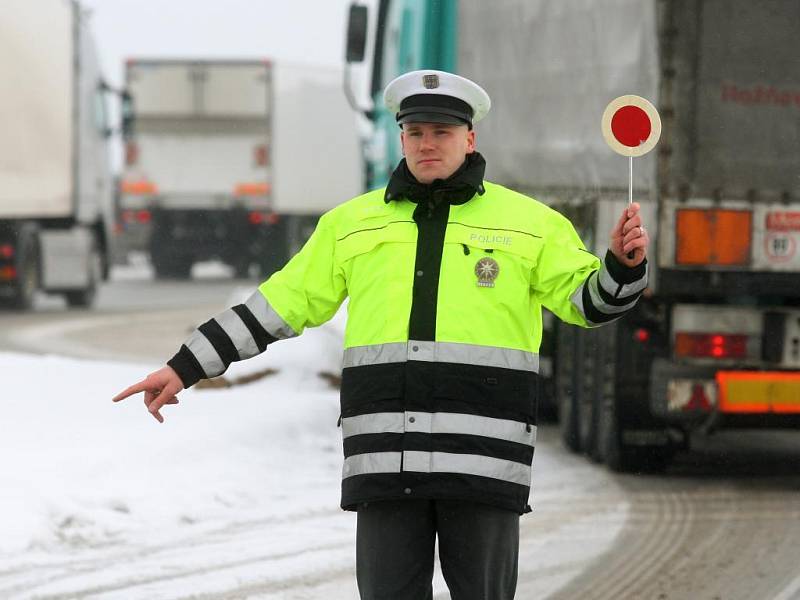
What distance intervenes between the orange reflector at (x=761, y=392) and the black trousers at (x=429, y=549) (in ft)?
17.1

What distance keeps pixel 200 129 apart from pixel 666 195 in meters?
25.2

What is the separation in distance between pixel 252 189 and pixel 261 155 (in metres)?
0.68

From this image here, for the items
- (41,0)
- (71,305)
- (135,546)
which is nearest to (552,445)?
(135,546)

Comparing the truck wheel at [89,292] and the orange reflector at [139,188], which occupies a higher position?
the orange reflector at [139,188]

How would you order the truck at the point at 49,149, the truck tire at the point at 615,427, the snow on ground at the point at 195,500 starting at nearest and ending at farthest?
the snow on ground at the point at 195,500, the truck tire at the point at 615,427, the truck at the point at 49,149

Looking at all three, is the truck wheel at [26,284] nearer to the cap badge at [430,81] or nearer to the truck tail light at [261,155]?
the truck tail light at [261,155]

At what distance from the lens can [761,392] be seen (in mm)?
9289

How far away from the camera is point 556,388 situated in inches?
467

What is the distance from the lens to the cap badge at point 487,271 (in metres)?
4.28

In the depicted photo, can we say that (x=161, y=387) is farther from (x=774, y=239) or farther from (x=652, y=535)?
(x=774, y=239)

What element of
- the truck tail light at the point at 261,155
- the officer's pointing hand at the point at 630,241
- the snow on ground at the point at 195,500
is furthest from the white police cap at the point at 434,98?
the truck tail light at the point at 261,155

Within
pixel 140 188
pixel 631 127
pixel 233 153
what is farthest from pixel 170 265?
pixel 631 127

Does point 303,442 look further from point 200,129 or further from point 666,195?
point 200,129

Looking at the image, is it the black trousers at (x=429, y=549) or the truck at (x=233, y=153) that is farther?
the truck at (x=233, y=153)
